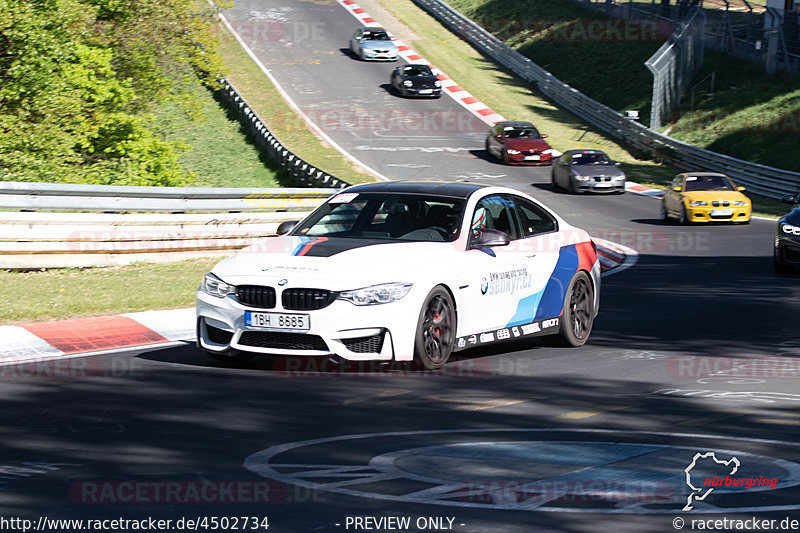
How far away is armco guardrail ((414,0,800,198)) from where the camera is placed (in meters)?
37.7

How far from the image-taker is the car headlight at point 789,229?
710 inches

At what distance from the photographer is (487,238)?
10.1 meters

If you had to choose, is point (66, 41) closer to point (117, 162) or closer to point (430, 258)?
point (117, 162)

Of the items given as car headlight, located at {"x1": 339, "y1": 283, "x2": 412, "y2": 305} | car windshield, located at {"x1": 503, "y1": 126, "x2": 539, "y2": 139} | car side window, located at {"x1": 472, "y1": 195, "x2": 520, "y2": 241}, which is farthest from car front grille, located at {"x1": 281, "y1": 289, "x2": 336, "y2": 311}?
car windshield, located at {"x1": 503, "y1": 126, "x2": 539, "y2": 139}

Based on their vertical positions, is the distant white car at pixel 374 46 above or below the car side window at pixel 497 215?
below

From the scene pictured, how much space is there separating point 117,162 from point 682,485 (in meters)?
25.8

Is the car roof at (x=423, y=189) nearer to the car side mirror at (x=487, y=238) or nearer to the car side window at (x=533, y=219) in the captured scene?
the car side mirror at (x=487, y=238)

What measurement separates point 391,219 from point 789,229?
1008 cm

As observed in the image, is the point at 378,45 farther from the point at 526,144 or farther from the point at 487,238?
the point at 487,238

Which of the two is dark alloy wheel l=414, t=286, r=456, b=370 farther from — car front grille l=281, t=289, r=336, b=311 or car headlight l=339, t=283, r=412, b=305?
car front grille l=281, t=289, r=336, b=311

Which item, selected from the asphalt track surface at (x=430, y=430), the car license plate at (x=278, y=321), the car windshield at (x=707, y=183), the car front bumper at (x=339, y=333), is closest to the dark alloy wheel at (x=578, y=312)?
the asphalt track surface at (x=430, y=430)

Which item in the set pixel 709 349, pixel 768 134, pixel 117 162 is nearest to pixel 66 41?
pixel 117 162

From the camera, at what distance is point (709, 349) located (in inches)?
440

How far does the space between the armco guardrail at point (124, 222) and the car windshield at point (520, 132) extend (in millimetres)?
21335
